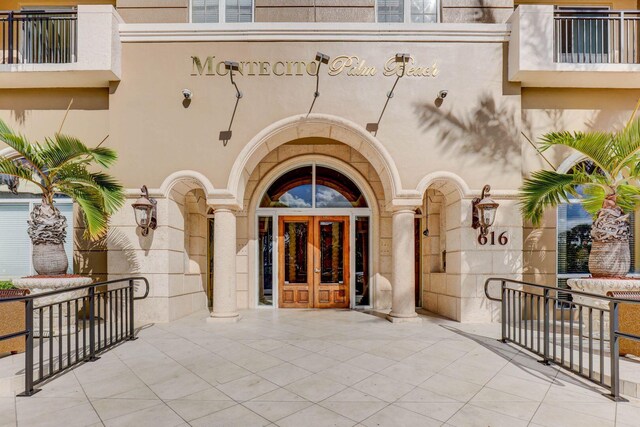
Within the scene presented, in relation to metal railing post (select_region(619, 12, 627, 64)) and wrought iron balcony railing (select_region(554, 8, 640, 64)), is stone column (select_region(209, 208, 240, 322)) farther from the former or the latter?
metal railing post (select_region(619, 12, 627, 64))

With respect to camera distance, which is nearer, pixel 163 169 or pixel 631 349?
pixel 631 349

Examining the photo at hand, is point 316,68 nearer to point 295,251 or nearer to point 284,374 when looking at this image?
point 295,251

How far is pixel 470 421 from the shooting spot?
2971 millimetres

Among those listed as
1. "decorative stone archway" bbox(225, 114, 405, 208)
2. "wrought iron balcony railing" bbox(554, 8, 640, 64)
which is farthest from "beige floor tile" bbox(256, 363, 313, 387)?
"wrought iron balcony railing" bbox(554, 8, 640, 64)

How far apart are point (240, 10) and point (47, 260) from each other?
6206mm

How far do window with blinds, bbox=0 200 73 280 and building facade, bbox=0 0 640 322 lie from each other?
44.7 inches

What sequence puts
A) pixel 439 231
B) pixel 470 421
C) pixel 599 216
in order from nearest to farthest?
pixel 470 421, pixel 599 216, pixel 439 231

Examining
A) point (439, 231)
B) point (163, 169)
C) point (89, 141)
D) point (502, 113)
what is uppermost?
point (502, 113)

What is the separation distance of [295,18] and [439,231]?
567 centimetres

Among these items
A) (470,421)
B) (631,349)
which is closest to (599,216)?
(631,349)

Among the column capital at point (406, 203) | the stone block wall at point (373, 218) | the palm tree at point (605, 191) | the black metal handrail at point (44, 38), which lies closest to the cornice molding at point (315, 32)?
the black metal handrail at point (44, 38)

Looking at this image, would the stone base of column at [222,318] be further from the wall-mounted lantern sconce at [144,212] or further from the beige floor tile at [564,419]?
the beige floor tile at [564,419]

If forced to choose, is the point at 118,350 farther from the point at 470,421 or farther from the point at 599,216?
the point at 599,216

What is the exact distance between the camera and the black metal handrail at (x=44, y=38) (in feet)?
23.3
